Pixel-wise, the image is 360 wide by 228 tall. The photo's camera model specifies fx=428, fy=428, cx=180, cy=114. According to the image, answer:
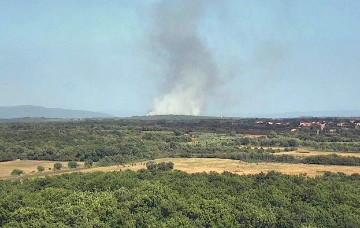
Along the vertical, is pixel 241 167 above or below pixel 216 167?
above

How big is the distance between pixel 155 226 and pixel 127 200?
28.2 ft

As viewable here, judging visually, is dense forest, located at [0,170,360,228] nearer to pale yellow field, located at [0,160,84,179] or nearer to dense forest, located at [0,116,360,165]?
pale yellow field, located at [0,160,84,179]

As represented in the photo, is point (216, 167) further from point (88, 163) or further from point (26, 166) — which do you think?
point (26, 166)

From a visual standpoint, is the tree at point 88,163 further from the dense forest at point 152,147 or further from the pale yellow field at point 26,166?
the dense forest at point 152,147

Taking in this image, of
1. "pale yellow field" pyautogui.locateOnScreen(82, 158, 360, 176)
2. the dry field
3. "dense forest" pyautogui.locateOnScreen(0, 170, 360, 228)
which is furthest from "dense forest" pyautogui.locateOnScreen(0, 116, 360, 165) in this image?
"dense forest" pyautogui.locateOnScreen(0, 170, 360, 228)

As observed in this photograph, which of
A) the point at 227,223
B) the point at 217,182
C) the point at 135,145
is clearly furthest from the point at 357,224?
the point at 135,145

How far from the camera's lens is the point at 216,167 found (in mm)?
90750

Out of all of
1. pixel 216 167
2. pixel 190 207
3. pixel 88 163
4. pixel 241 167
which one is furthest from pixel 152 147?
pixel 190 207

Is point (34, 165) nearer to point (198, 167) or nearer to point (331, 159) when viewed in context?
point (198, 167)

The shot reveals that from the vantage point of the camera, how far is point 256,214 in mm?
39812

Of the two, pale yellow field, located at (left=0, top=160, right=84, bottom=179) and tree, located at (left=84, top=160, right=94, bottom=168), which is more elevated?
tree, located at (left=84, top=160, right=94, bottom=168)

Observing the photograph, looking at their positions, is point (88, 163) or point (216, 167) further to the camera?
point (88, 163)

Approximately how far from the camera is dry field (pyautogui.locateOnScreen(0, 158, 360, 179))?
83.1m

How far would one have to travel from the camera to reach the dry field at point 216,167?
83.1 metres
